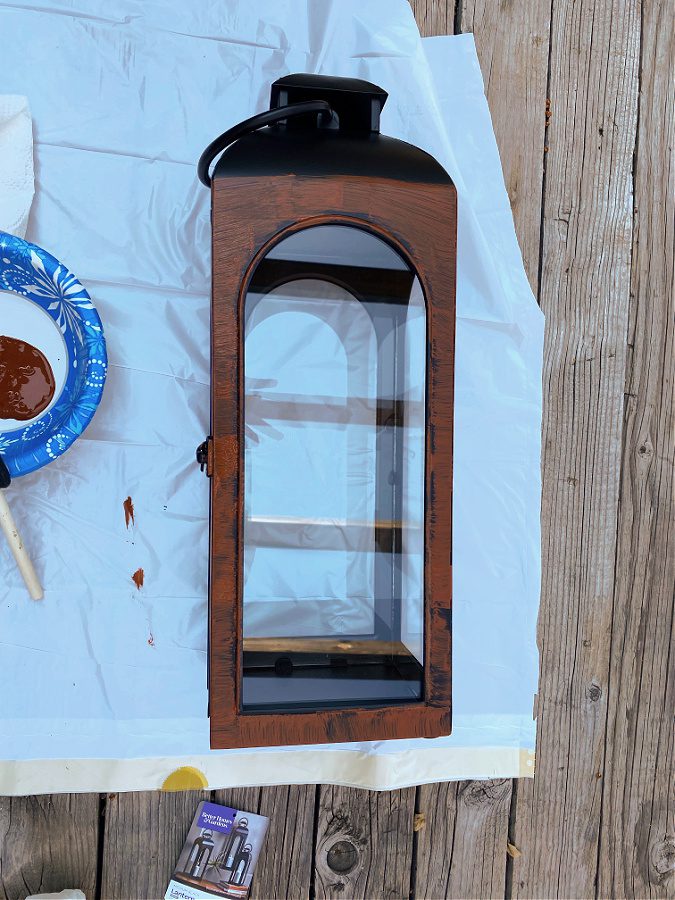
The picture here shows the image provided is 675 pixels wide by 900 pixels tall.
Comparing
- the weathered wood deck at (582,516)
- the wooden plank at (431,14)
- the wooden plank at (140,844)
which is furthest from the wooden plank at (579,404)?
the wooden plank at (140,844)

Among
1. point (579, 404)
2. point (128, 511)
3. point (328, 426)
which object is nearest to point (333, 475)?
point (328, 426)

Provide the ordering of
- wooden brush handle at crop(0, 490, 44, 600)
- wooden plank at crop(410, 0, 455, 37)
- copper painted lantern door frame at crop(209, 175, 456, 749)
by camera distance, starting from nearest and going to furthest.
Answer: copper painted lantern door frame at crop(209, 175, 456, 749) → wooden brush handle at crop(0, 490, 44, 600) → wooden plank at crop(410, 0, 455, 37)

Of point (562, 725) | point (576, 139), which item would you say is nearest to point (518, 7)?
point (576, 139)

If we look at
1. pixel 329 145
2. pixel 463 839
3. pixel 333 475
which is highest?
pixel 329 145

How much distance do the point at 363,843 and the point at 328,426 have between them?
459mm

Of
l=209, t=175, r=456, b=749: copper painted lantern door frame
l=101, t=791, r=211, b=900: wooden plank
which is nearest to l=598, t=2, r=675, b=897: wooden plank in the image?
l=209, t=175, r=456, b=749: copper painted lantern door frame

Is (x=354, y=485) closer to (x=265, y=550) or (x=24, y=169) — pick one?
(x=265, y=550)

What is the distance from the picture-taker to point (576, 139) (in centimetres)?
70

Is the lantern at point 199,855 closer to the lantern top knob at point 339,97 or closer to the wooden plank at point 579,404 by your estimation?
→ the wooden plank at point 579,404

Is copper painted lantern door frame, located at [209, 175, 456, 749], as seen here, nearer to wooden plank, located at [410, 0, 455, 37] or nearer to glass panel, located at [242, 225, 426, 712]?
glass panel, located at [242, 225, 426, 712]

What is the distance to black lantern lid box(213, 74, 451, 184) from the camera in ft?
1.54

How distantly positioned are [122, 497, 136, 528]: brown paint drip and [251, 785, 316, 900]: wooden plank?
299mm

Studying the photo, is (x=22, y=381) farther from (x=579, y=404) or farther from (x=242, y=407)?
(x=579, y=404)

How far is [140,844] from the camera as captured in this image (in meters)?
0.67
